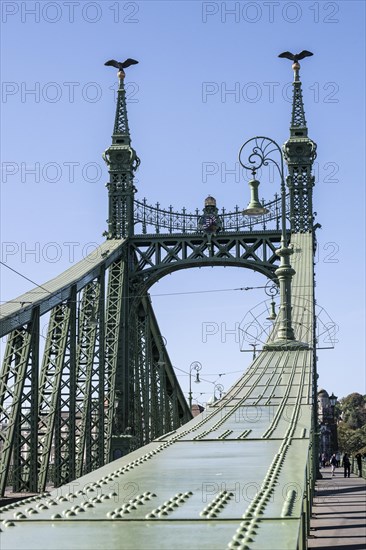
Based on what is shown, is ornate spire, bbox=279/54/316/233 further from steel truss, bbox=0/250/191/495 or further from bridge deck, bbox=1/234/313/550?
bridge deck, bbox=1/234/313/550

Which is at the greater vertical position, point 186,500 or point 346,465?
point 346,465

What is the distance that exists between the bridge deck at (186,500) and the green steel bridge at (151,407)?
16 millimetres

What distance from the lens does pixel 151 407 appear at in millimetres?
49594

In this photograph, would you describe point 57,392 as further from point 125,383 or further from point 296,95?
point 296,95

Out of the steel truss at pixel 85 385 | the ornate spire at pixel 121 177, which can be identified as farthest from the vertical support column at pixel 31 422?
the ornate spire at pixel 121 177

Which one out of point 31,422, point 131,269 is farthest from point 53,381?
point 131,269

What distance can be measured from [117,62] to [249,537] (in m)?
41.9

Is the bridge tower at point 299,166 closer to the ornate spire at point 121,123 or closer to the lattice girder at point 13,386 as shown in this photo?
the ornate spire at point 121,123

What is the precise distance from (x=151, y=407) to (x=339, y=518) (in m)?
25.5

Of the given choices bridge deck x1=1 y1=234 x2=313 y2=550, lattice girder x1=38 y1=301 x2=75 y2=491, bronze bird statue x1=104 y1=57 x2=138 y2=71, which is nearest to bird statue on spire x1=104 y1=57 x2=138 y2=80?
bronze bird statue x1=104 y1=57 x2=138 y2=71

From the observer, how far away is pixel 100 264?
3831cm

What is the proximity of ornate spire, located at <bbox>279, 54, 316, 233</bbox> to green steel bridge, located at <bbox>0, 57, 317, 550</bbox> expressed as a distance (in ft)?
0.17

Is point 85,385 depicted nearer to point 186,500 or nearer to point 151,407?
point 151,407

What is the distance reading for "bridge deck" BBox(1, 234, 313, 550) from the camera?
6465mm
